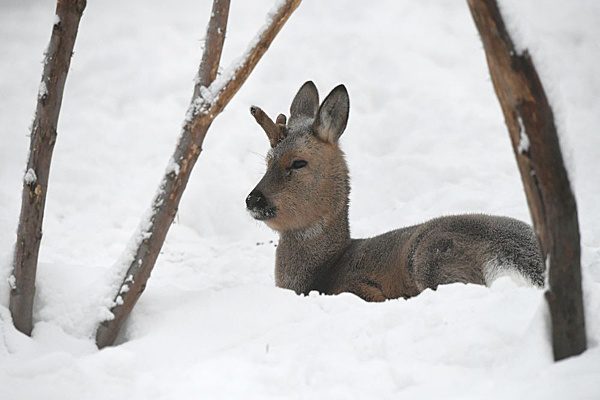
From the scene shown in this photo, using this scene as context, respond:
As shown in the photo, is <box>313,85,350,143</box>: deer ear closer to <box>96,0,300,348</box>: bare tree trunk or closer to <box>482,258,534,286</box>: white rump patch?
<box>96,0,300,348</box>: bare tree trunk

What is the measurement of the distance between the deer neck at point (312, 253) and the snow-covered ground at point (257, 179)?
0.35 m

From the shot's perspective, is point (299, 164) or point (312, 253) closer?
point (299, 164)

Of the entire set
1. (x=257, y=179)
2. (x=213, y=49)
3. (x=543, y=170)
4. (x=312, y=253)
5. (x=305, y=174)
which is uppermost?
(x=213, y=49)

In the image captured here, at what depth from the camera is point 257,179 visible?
7828 mm

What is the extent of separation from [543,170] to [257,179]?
5.48 m

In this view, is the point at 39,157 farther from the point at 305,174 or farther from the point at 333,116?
the point at 333,116

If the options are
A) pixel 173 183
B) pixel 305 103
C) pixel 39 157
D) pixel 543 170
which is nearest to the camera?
pixel 543 170

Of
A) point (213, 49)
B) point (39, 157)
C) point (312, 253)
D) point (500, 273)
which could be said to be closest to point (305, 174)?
point (312, 253)

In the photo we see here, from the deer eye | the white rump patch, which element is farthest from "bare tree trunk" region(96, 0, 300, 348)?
the white rump patch

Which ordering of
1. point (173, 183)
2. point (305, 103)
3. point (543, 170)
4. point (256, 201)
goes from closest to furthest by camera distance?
point (543, 170)
point (173, 183)
point (256, 201)
point (305, 103)

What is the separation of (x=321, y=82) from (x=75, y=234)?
355 centimetres

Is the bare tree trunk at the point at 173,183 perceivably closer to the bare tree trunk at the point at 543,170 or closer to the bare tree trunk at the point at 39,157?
the bare tree trunk at the point at 39,157

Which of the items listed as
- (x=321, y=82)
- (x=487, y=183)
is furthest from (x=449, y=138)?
(x=321, y=82)

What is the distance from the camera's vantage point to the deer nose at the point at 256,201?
4.99 metres
